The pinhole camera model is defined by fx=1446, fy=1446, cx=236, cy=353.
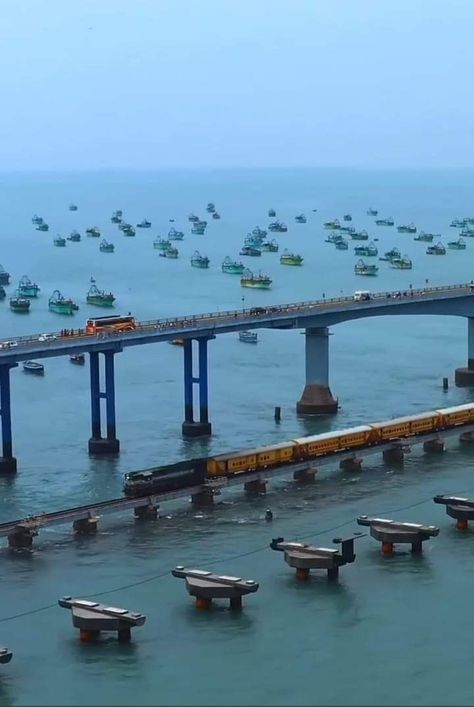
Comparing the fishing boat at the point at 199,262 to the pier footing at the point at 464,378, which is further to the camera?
the fishing boat at the point at 199,262

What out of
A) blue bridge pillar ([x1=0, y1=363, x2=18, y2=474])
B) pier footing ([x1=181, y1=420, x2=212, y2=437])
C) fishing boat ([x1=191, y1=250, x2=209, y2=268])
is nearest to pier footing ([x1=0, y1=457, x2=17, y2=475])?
blue bridge pillar ([x1=0, y1=363, x2=18, y2=474])

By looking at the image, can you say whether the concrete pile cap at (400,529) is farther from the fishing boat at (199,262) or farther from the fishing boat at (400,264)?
the fishing boat at (199,262)

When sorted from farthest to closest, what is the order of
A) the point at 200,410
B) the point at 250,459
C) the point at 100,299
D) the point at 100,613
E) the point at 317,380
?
the point at 100,299 < the point at 317,380 < the point at 200,410 < the point at 250,459 < the point at 100,613

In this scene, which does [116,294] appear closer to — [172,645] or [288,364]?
[288,364]

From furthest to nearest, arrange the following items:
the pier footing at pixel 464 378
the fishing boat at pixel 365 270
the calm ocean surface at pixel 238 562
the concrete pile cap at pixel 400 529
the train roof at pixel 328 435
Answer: the fishing boat at pixel 365 270, the pier footing at pixel 464 378, the train roof at pixel 328 435, the concrete pile cap at pixel 400 529, the calm ocean surface at pixel 238 562

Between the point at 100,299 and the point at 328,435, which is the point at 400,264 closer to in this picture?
the point at 100,299

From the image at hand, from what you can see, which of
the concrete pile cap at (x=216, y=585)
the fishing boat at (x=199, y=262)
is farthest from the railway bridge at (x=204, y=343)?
the fishing boat at (x=199, y=262)

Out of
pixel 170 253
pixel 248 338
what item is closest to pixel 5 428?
pixel 248 338
